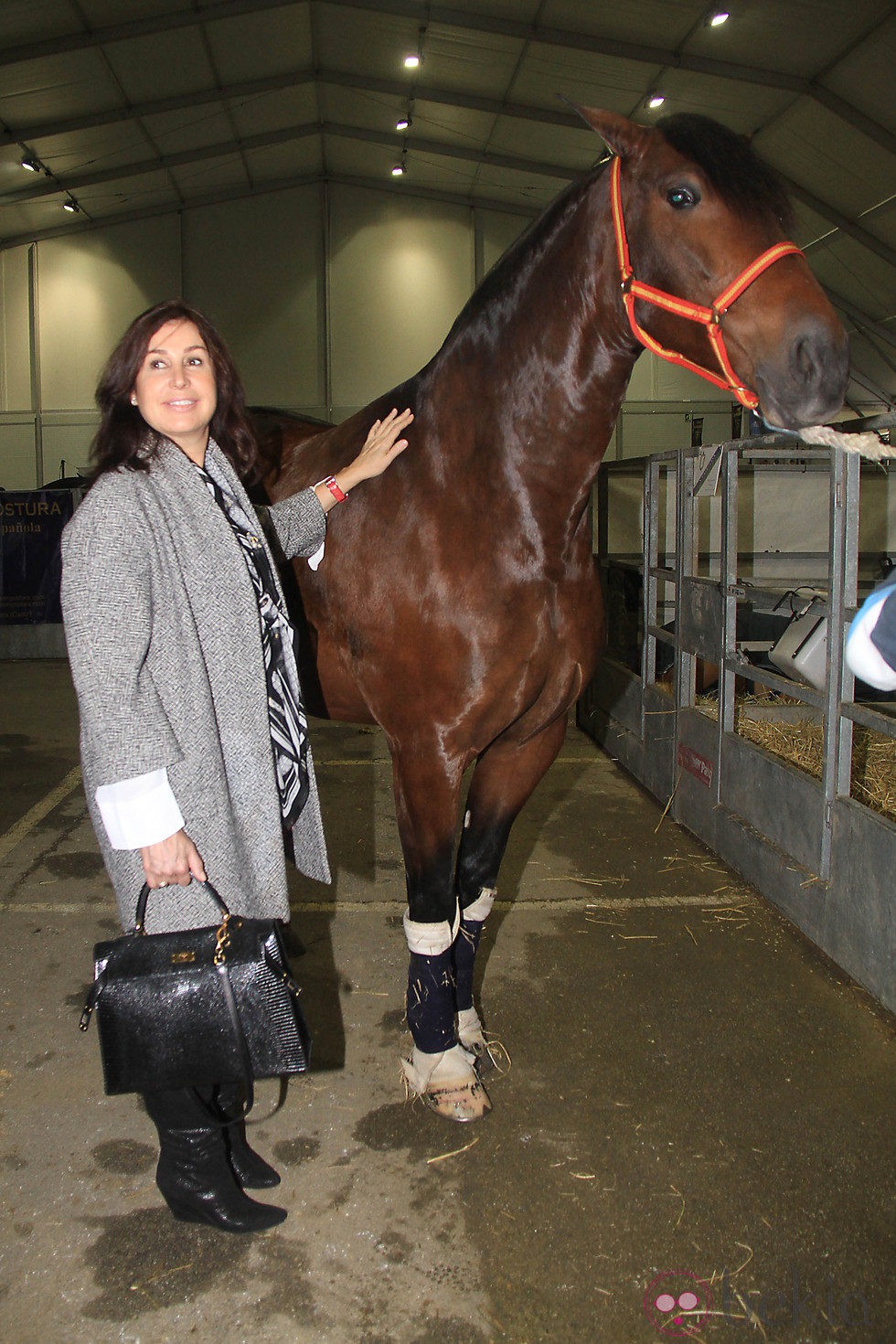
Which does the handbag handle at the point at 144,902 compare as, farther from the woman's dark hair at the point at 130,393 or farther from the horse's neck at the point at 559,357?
the horse's neck at the point at 559,357

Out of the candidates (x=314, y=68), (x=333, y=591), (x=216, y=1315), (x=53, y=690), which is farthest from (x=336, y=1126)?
(x=314, y=68)

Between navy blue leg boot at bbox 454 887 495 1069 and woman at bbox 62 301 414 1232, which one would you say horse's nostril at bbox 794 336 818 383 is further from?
navy blue leg boot at bbox 454 887 495 1069

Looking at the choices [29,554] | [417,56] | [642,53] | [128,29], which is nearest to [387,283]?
[417,56]

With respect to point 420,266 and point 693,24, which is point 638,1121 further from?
point 420,266

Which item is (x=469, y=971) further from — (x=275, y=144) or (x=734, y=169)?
(x=275, y=144)

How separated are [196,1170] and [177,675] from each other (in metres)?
0.96

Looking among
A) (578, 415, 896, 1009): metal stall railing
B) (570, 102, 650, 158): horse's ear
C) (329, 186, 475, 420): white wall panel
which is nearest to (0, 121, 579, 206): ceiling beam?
(329, 186, 475, 420): white wall panel

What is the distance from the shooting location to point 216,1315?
1548mm

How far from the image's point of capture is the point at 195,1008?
4.72 ft

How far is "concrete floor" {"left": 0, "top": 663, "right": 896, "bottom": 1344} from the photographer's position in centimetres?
156

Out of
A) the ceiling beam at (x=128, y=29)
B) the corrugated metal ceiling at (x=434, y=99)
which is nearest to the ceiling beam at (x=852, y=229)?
the corrugated metal ceiling at (x=434, y=99)

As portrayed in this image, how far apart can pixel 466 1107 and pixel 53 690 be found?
605 centimetres

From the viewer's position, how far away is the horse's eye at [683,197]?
1.55m

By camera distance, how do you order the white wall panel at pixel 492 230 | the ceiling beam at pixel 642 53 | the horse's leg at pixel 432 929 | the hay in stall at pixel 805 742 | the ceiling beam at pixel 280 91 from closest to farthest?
the horse's leg at pixel 432 929 → the hay in stall at pixel 805 742 → the ceiling beam at pixel 642 53 → the ceiling beam at pixel 280 91 → the white wall panel at pixel 492 230
